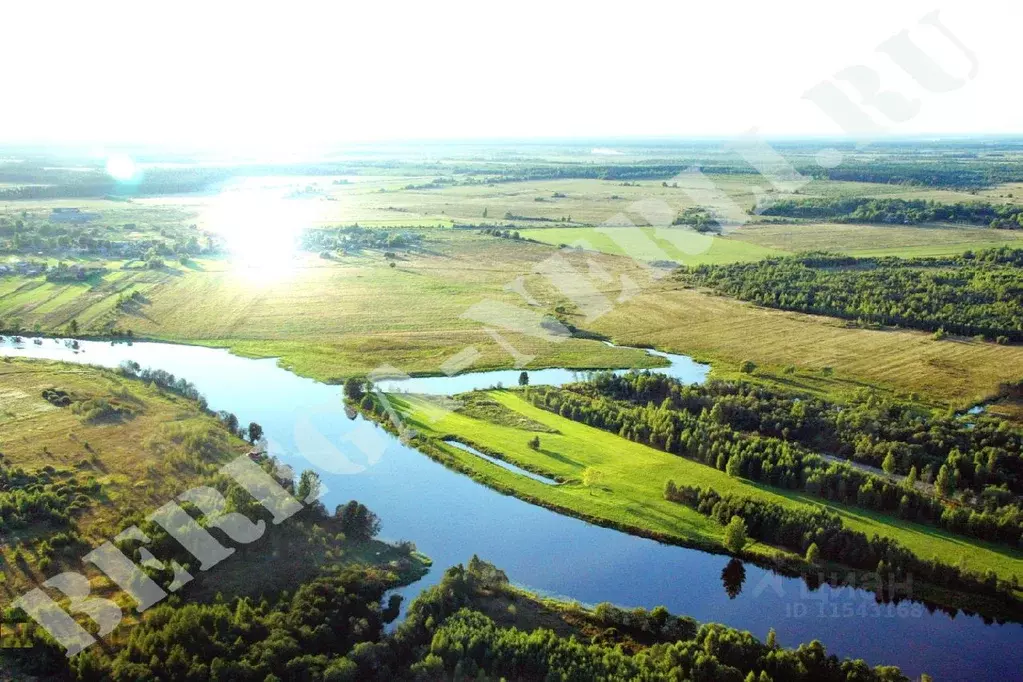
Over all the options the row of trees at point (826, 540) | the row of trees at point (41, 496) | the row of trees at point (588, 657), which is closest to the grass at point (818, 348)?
the row of trees at point (826, 540)

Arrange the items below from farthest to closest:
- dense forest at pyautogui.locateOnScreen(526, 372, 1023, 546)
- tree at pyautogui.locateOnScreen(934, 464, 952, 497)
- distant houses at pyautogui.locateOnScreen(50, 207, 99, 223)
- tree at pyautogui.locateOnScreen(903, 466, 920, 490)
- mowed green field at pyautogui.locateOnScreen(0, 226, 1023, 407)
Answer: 1. distant houses at pyautogui.locateOnScreen(50, 207, 99, 223)
2. mowed green field at pyautogui.locateOnScreen(0, 226, 1023, 407)
3. tree at pyautogui.locateOnScreen(903, 466, 920, 490)
4. tree at pyautogui.locateOnScreen(934, 464, 952, 497)
5. dense forest at pyautogui.locateOnScreen(526, 372, 1023, 546)

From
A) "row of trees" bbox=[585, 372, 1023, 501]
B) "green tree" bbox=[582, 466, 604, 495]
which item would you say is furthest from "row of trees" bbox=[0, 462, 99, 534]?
"row of trees" bbox=[585, 372, 1023, 501]

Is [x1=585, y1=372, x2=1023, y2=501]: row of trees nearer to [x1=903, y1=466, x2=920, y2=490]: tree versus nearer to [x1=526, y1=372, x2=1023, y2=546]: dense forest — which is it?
[x1=526, y1=372, x2=1023, y2=546]: dense forest

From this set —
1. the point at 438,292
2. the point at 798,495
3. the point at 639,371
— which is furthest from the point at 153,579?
the point at 438,292

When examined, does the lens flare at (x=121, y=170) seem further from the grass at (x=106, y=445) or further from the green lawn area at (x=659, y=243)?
the grass at (x=106, y=445)

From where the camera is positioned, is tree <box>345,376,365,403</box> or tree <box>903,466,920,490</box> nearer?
tree <box>903,466,920,490</box>

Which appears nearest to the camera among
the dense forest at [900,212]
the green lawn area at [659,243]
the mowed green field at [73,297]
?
the mowed green field at [73,297]

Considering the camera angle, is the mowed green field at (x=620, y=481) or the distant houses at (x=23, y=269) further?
the distant houses at (x=23, y=269)
